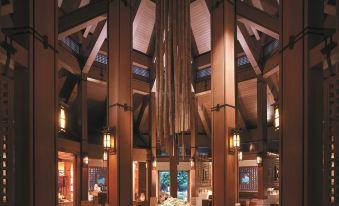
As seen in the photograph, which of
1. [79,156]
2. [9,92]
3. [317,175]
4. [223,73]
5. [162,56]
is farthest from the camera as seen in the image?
[79,156]

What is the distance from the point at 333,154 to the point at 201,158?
1226cm

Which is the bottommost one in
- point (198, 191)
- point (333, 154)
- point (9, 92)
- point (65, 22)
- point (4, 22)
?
point (198, 191)

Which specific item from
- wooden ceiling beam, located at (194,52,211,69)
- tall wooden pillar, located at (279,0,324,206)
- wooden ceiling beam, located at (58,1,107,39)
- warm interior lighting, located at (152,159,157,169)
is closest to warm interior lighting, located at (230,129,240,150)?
tall wooden pillar, located at (279,0,324,206)

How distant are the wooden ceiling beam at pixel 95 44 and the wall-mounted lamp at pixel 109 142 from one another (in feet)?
13.4

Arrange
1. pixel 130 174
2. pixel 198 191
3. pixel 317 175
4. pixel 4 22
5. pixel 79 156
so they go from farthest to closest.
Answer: pixel 198 191 < pixel 79 156 < pixel 130 174 < pixel 4 22 < pixel 317 175

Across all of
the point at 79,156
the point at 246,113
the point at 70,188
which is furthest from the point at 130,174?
the point at 246,113

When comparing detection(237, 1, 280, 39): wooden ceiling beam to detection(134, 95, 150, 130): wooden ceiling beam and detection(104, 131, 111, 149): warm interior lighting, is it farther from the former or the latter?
detection(134, 95, 150, 130): wooden ceiling beam

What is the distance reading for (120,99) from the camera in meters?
9.72

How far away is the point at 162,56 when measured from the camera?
11258mm

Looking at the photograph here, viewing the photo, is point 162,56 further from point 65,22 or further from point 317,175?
point 317,175

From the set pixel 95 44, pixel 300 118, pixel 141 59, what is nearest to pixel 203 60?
pixel 141 59

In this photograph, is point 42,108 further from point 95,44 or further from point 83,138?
point 83,138

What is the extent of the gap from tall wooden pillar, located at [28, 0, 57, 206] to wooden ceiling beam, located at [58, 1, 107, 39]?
471cm

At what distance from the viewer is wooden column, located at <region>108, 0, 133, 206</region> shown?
30.9ft
